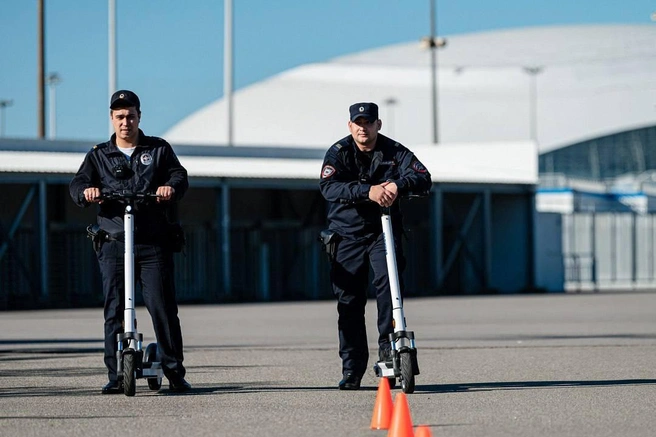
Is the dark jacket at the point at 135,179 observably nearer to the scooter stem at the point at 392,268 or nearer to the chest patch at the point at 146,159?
the chest patch at the point at 146,159

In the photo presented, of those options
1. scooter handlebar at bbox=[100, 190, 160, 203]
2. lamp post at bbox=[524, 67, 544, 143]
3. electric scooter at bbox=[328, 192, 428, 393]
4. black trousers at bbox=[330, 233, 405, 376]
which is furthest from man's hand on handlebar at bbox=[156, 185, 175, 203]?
lamp post at bbox=[524, 67, 544, 143]

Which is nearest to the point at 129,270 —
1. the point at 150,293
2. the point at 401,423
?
the point at 150,293

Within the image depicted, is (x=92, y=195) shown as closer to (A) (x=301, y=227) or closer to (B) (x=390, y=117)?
(A) (x=301, y=227)

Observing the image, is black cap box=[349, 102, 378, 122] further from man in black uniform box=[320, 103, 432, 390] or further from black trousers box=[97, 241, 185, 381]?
black trousers box=[97, 241, 185, 381]

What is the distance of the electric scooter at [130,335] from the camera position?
843 centimetres

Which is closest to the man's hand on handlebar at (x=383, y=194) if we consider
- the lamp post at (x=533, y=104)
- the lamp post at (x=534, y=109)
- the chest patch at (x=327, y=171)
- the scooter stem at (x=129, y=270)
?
the chest patch at (x=327, y=171)

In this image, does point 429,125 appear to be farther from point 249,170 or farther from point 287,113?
point 249,170

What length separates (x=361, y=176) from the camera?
907 cm

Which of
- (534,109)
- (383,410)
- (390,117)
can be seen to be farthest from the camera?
(390,117)

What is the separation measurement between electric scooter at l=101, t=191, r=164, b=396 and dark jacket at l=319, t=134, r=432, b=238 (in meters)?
1.15

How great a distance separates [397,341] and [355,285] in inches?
26.8

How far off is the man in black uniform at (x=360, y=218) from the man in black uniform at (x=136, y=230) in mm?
1003

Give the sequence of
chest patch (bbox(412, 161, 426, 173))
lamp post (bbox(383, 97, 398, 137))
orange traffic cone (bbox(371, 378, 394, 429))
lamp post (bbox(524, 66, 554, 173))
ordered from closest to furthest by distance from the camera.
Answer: orange traffic cone (bbox(371, 378, 394, 429)) → chest patch (bbox(412, 161, 426, 173)) → lamp post (bbox(524, 66, 554, 173)) → lamp post (bbox(383, 97, 398, 137))

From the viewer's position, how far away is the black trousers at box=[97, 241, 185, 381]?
28.8ft
